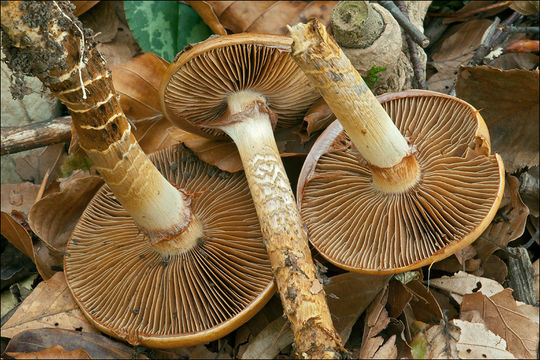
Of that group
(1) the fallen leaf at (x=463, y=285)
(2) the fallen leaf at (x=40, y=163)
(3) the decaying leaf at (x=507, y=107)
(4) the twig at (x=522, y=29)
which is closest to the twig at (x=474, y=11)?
(4) the twig at (x=522, y=29)

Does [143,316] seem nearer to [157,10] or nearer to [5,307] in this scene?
[5,307]

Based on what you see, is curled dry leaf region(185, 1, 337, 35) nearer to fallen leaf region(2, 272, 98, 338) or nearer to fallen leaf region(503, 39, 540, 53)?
fallen leaf region(503, 39, 540, 53)

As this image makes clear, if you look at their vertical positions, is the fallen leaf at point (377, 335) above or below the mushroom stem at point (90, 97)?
below

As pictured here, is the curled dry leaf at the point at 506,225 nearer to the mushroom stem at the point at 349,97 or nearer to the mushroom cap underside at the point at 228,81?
the mushroom stem at the point at 349,97

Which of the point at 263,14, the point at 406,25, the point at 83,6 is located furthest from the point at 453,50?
the point at 83,6

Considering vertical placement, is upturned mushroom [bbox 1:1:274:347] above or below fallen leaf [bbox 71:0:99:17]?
below

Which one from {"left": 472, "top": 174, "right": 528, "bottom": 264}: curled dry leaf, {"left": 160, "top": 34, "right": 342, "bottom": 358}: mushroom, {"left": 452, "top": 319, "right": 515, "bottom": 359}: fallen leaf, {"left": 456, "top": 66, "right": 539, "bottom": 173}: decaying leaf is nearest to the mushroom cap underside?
{"left": 160, "top": 34, "right": 342, "bottom": 358}: mushroom
